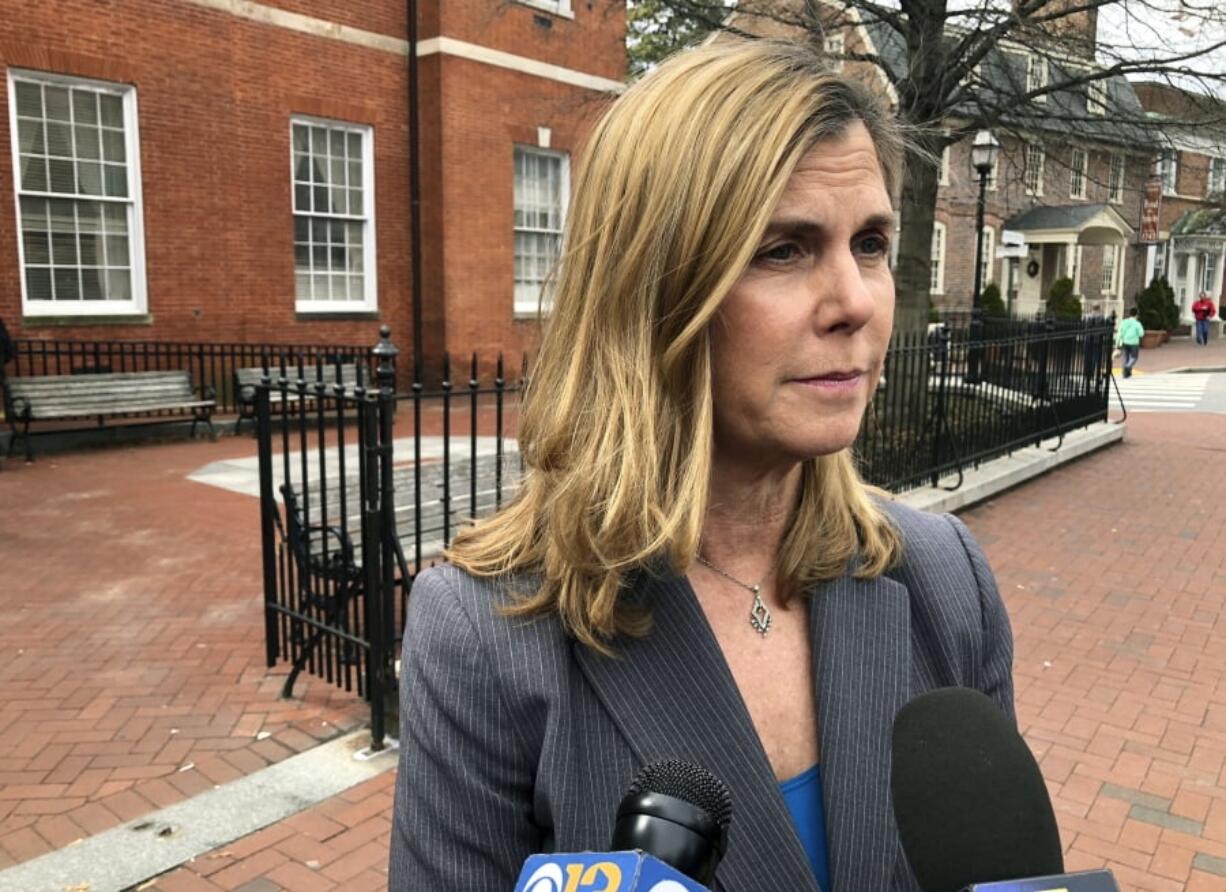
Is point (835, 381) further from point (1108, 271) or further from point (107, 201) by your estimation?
point (1108, 271)

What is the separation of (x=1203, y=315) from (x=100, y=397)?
34.1 meters

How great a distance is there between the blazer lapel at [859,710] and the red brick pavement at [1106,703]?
2525 mm

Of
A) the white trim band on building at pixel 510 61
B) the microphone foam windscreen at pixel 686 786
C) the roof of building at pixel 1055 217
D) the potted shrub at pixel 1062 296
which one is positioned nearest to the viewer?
the microphone foam windscreen at pixel 686 786

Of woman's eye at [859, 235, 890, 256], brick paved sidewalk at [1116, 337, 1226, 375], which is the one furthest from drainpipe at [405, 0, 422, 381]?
brick paved sidewalk at [1116, 337, 1226, 375]

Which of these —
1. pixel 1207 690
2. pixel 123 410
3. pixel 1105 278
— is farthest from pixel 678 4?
pixel 1105 278

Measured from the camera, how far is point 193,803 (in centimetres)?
383

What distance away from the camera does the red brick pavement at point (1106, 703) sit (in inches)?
139

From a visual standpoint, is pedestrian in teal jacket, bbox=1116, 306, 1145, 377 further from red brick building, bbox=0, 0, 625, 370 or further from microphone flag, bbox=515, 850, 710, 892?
microphone flag, bbox=515, 850, 710, 892

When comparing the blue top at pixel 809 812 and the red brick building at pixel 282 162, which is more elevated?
the red brick building at pixel 282 162

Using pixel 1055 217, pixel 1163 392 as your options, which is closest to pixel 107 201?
pixel 1163 392

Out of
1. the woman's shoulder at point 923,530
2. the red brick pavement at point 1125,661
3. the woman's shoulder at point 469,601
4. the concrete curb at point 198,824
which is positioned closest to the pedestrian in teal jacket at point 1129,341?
the red brick pavement at point 1125,661

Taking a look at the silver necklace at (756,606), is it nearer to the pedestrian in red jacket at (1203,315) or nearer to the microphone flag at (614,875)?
the microphone flag at (614,875)

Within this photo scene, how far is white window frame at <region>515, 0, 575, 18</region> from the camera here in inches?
682

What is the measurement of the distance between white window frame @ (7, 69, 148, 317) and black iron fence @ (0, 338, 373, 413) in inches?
17.6
